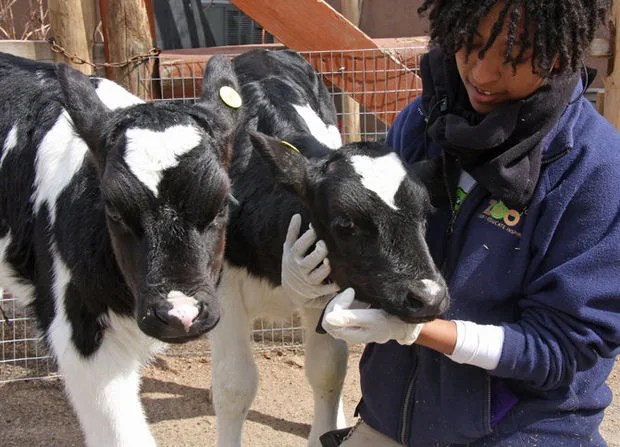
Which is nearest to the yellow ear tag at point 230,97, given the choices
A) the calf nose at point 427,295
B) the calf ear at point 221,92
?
the calf ear at point 221,92

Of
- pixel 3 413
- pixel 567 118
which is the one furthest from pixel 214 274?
pixel 3 413

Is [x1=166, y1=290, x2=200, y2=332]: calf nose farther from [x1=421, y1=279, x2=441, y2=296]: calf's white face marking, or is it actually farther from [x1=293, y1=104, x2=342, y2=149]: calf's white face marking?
[x1=293, y1=104, x2=342, y2=149]: calf's white face marking

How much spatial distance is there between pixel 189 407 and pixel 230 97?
248 centimetres

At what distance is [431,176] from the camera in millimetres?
3021

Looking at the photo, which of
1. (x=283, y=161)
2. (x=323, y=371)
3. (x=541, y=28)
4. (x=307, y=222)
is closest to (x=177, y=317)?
(x=283, y=161)

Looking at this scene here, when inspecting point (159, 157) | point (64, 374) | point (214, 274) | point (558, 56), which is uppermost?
point (558, 56)

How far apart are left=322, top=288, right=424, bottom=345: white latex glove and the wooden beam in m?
3.18

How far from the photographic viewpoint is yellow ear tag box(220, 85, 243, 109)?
3.47 metres

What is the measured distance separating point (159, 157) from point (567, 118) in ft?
4.75

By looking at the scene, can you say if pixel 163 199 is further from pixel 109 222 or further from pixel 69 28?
pixel 69 28

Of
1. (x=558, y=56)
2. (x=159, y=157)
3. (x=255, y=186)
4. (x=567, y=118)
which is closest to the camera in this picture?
(x=558, y=56)

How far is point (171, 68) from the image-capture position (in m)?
5.55

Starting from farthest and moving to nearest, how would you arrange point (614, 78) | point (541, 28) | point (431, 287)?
point (614, 78)
point (431, 287)
point (541, 28)

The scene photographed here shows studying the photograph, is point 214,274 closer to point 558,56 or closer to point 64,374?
point 64,374
